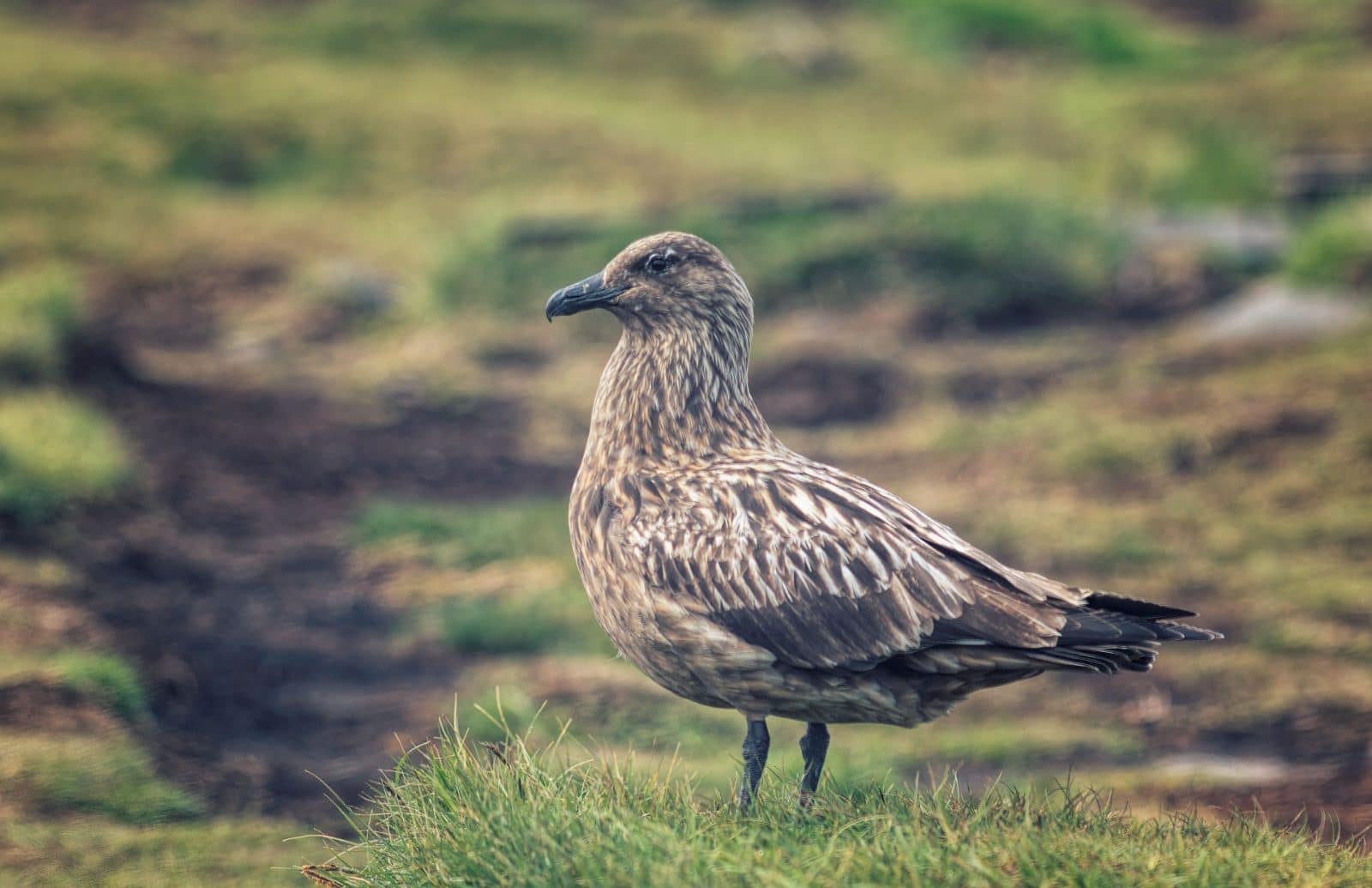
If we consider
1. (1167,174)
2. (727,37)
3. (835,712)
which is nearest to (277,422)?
(835,712)

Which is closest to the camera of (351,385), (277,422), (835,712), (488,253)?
(835,712)

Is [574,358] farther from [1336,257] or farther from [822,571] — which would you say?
[822,571]

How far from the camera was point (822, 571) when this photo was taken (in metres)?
5.36

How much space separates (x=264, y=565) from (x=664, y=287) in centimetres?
498

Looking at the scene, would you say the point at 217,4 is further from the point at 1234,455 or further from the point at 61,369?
the point at 1234,455

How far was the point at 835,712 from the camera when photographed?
17.4 feet

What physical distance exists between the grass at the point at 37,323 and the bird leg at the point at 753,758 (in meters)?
7.70

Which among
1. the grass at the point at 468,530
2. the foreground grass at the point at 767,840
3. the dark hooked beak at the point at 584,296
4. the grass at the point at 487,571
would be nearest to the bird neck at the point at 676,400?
the dark hooked beak at the point at 584,296

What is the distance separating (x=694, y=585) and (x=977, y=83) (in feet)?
56.3

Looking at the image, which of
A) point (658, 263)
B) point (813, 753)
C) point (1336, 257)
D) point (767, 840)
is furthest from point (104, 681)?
point (1336, 257)

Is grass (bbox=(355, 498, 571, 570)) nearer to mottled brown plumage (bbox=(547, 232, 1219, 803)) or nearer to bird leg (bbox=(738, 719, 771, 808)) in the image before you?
mottled brown plumage (bbox=(547, 232, 1219, 803))

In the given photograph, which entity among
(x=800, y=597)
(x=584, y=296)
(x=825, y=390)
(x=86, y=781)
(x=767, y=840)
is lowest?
(x=86, y=781)

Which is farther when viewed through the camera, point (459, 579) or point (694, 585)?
point (459, 579)

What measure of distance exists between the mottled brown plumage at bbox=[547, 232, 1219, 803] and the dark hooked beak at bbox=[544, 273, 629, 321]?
0.43 m
